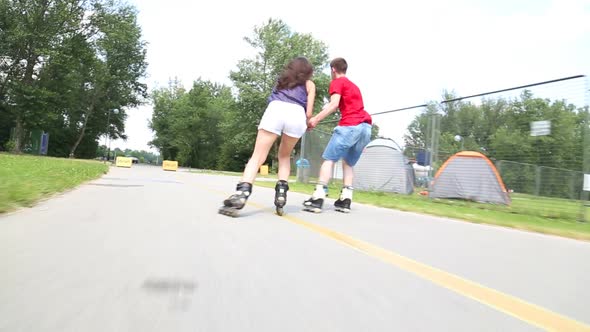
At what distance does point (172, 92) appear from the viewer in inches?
2938

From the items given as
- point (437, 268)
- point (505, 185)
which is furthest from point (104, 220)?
point (505, 185)

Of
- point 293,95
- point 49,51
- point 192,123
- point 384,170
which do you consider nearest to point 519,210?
point 384,170

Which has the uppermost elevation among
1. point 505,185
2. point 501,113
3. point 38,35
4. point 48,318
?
point 38,35

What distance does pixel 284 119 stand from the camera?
5184 millimetres

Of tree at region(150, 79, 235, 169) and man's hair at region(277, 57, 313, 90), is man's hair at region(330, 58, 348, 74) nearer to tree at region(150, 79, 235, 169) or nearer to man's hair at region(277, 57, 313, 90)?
man's hair at region(277, 57, 313, 90)

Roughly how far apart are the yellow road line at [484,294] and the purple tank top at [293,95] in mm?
2253

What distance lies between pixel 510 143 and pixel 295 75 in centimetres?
693

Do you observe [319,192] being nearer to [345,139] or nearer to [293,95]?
[345,139]

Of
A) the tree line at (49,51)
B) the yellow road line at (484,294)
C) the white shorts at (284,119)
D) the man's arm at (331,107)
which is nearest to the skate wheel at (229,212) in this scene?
the white shorts at (284,119)

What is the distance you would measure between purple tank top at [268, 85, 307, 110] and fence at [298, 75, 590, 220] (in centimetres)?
570

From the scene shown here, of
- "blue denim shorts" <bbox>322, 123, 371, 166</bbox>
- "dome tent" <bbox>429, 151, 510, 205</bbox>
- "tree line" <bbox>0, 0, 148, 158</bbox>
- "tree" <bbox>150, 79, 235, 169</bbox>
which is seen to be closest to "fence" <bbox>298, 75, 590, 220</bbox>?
"dome tent" <bbox>429, 151, 510, 205</bbox>

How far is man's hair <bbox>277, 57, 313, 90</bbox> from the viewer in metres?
5.27

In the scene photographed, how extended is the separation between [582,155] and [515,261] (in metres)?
6.39

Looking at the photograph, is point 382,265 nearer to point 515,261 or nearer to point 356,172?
point 515,261
